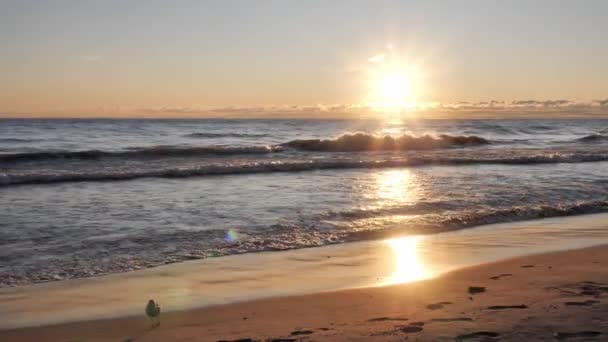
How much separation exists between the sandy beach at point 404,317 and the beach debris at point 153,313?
0.19 feet

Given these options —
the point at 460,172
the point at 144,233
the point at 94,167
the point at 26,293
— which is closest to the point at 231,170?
the point at 94,167

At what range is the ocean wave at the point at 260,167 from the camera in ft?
52.7

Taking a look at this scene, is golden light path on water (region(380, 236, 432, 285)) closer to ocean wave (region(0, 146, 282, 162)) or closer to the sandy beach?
the sandy beach

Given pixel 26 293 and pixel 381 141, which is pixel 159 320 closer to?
pixel 26 293

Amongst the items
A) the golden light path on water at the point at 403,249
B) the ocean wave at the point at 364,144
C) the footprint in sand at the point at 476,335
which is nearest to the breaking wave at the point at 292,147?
the ocean wave at the point at 364,144

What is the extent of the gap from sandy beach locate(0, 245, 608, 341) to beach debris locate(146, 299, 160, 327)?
6 centimetres

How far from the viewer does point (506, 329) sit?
4363mm

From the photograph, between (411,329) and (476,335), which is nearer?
(476,335)

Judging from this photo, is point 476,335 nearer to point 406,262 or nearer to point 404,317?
point 404,317

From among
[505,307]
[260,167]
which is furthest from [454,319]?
[260,167]

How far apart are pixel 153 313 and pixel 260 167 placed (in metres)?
14.1

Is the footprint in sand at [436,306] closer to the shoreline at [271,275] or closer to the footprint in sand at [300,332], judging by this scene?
the shoreline at [271,275]

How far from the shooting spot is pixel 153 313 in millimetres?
4949

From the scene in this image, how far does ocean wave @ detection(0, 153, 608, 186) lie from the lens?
52.7ft
